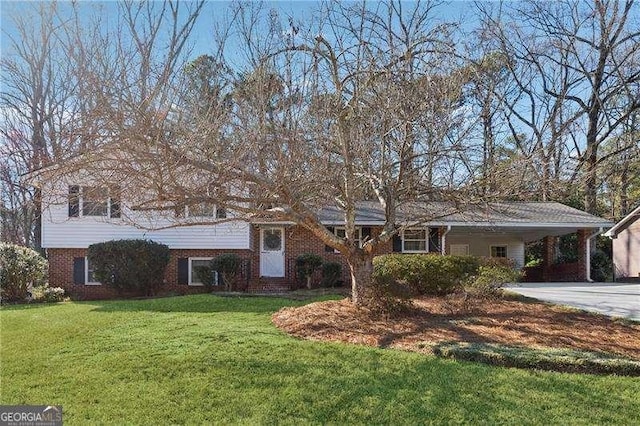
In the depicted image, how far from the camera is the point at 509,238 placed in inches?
861

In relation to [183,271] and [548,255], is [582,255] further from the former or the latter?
[183,271]

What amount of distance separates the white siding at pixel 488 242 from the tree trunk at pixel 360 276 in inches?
501

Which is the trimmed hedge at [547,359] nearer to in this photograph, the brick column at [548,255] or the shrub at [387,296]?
the shrub at [387,296]

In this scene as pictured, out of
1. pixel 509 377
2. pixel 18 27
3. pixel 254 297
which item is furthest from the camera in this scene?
pixel 254 297

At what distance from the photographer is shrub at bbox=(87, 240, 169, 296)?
50.9ft

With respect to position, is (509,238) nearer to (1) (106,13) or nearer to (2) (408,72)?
(2) (408,72)

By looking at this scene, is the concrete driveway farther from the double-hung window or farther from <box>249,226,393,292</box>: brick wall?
the double-hung window

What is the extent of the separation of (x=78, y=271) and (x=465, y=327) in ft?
45.7

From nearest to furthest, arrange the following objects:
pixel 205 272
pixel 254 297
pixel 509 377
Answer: pixel 509 377 < pixel 254 297 < pixel 205 272

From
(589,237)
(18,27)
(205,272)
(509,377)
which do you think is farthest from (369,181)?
(589,237)

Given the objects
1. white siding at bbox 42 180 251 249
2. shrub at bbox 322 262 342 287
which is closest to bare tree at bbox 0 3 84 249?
white siding at bbox 42 180 251 249

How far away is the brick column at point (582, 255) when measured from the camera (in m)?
19.2

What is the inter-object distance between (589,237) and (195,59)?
53.5ft

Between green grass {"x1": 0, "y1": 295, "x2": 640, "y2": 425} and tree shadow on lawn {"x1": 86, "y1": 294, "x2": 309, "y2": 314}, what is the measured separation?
10.2 ft
